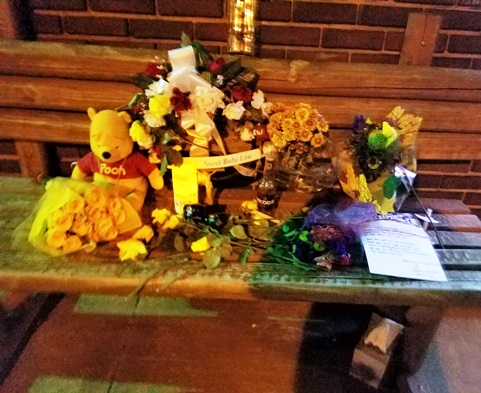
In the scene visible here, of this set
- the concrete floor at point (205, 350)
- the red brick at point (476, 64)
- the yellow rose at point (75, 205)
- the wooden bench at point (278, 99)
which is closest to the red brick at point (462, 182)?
the wooden bench at point (278, 99)

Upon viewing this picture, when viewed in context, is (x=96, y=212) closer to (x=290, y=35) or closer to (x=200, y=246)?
(x=200, y=246)

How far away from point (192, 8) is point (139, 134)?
0.50m

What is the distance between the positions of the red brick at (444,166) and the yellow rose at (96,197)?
126 centimetres

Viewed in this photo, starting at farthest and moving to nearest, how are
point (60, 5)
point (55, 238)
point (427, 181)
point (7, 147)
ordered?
point (427, 181) → point (7, 147) → point (60, 5) → point (55, 238)

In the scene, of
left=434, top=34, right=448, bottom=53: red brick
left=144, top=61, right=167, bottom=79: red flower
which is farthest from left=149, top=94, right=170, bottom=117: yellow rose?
left=434, top=34, right=448, bottom=53: red brick

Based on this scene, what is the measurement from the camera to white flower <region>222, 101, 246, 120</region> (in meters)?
1.46

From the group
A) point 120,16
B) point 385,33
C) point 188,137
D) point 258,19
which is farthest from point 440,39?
point 120,16

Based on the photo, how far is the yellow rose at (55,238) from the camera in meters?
1.31

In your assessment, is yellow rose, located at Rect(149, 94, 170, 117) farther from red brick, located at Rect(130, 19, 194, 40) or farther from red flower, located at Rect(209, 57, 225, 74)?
red brick, located at Rect(130, 19, 194, 40)

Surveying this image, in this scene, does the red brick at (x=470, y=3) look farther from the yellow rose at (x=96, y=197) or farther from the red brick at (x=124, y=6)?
the yellow rose at (x=96, y=197)

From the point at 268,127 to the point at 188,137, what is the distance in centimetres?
26

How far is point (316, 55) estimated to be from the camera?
67.3 inches

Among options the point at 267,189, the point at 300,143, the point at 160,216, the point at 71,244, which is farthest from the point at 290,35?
the point at 71,244

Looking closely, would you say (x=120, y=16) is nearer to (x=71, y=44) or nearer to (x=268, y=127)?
(x=71, y=44)
